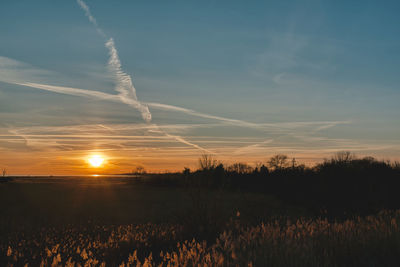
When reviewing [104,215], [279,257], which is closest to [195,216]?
[279,257]

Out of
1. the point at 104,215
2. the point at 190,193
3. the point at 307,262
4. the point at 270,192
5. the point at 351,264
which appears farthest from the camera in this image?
the point at 270,192

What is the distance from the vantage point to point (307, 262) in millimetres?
3930

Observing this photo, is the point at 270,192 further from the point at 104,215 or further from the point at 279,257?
the point at 279,257

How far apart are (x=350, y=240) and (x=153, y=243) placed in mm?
3269

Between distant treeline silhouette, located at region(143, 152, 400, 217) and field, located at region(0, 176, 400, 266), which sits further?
distant treeline silhouette, located at region(143, 152, 400, 217)

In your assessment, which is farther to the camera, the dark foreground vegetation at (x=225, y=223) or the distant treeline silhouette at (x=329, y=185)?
the distant treeline silhouette at (x=329, y=185)

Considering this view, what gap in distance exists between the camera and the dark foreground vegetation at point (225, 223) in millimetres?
4398

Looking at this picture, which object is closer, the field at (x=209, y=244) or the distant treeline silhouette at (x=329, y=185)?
the field at (x=209, y=244)

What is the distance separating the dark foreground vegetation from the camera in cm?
440

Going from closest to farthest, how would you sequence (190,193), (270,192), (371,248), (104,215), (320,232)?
(371,248), (320,232), (190,193), (104,215), (270,192)

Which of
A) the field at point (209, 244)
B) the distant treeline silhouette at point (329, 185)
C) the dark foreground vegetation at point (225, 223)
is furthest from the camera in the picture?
the distant treeline silhouette at point (329, 185)

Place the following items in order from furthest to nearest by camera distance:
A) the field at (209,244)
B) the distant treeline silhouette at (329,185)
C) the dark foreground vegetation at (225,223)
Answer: the distant treeline silhouette at (329,185) → the dark foreground vegetation at (225,223) → the field at (209,244)

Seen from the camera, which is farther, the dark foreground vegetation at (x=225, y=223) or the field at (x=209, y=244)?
the dark foreground vegetation at (x=225, y=223)

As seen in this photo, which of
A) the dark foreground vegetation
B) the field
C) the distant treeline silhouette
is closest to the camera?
the field
